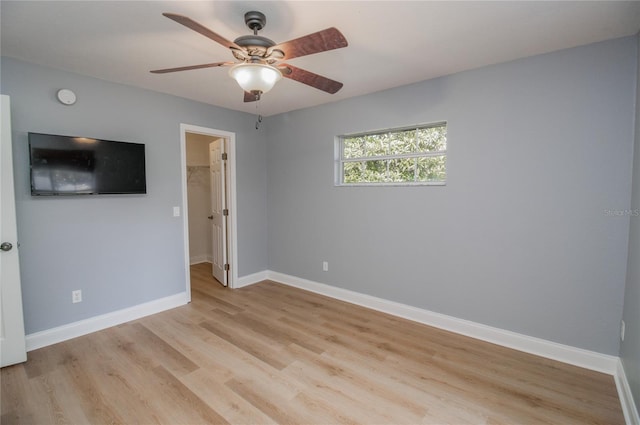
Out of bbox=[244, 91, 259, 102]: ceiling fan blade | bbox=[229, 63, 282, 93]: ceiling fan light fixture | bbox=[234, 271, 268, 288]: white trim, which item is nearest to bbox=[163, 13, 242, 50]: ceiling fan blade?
bbox=[229, 63, 282, 93]: ceiling fan light fixture

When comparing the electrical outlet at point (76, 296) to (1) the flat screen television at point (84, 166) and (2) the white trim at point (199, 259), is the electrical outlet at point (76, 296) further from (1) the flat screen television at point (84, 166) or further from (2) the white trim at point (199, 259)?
(2) the white trim at point (199, 259)

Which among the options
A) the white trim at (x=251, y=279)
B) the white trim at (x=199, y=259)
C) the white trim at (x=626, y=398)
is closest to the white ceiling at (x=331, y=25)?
the white trim at (x=626, y=398)

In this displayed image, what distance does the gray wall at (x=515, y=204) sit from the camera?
221 centimetres

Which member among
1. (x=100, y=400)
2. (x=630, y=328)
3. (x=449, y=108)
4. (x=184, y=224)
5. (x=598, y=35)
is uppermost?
(x=598, y=35)

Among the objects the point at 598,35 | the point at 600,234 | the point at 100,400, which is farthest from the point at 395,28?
the point at 100,400

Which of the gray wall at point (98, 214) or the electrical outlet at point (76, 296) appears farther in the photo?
the electrical outlet at point (76, 296)

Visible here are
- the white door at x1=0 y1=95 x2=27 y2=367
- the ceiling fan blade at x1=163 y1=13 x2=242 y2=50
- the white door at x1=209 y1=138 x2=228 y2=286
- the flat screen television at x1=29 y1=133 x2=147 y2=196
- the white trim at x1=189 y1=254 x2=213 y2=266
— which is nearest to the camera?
the ceiling fan blade at x1=163 y1=13 x2=242 y2=50

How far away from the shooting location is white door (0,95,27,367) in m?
2.27

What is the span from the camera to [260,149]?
14.6 feet

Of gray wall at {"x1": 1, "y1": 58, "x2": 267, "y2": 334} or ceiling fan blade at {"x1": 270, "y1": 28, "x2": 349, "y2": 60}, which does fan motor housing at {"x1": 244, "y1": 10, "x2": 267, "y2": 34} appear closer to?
ceiling fan blade at {"x1": 270, "y1": 28, "x2": 349, "y2": 60}

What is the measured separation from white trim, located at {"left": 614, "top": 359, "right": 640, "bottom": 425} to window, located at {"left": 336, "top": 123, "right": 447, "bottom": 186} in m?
1.89

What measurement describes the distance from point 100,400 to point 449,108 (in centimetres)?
365

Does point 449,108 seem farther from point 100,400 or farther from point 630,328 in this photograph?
point 100,400

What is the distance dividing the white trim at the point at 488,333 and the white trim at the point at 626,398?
0.13 meters
